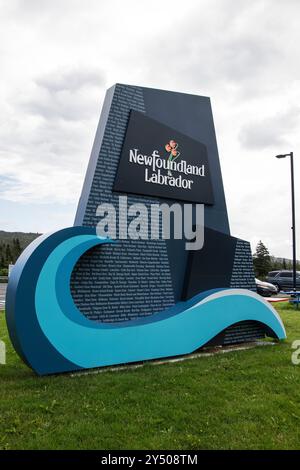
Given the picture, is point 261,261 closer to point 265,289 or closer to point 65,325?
point 265,289

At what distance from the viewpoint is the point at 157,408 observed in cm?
507

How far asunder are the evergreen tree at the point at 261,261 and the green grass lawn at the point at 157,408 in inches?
1567

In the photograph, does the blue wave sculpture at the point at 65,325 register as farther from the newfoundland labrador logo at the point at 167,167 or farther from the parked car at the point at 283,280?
the parked car at the point at 283,280

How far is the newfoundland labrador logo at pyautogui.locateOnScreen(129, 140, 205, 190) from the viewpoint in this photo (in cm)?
798

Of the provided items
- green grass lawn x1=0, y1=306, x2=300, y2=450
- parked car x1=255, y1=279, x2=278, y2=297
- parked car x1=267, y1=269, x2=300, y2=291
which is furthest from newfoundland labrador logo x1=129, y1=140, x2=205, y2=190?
parked car x1=267, y1=269, x2=300, y2=291

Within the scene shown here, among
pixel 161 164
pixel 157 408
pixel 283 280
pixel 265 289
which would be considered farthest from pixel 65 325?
pixel 283 280

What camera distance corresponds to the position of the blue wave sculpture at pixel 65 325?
19.9 feet

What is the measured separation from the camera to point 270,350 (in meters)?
8.37

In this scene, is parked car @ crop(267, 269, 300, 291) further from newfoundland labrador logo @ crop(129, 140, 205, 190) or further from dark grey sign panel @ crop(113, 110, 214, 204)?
newfoundland labrador logo @ crop(129, 140, 205, 190)

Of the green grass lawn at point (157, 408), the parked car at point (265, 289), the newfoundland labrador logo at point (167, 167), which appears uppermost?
the newfoundland labrador logo at point (167, 167)

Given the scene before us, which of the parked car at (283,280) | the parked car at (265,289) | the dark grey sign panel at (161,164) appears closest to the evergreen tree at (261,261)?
the parked car at (283,280)

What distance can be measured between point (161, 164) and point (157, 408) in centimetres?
467
